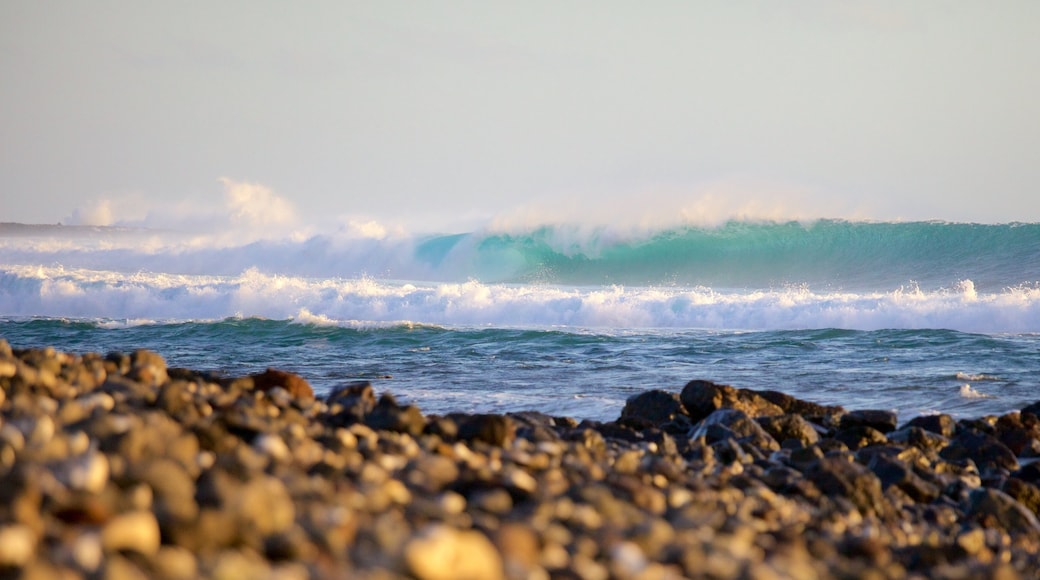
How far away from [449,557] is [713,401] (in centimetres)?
497

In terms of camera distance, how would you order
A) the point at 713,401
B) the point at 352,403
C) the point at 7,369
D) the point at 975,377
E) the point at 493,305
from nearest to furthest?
the point at 7,369 < the point at 352,403 < the point at 713,401 < the point at 975,377 < the point at 493,305

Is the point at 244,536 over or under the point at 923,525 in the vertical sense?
over

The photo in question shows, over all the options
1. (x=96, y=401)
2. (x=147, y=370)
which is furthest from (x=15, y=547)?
(x=147, y=370)

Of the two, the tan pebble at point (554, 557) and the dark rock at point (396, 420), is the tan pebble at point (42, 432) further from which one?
the dark rock at point (396, 420)

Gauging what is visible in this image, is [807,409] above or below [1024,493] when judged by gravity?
above

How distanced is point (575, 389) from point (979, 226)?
2173 cm

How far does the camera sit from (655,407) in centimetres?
680

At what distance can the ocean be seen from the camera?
9727 mm

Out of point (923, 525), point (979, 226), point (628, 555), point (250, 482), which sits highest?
point (979, 226)

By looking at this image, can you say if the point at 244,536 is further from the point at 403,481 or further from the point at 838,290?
the point at 838,290

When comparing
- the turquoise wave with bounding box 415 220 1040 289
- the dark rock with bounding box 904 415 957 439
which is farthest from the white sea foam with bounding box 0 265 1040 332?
the dark rock with bounding box 904 415 957 439

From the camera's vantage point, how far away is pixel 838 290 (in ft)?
79.8

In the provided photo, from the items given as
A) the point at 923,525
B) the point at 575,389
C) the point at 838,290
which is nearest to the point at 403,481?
the point at 923,525

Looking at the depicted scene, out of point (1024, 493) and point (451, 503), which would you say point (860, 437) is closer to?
point (1024, 493)
